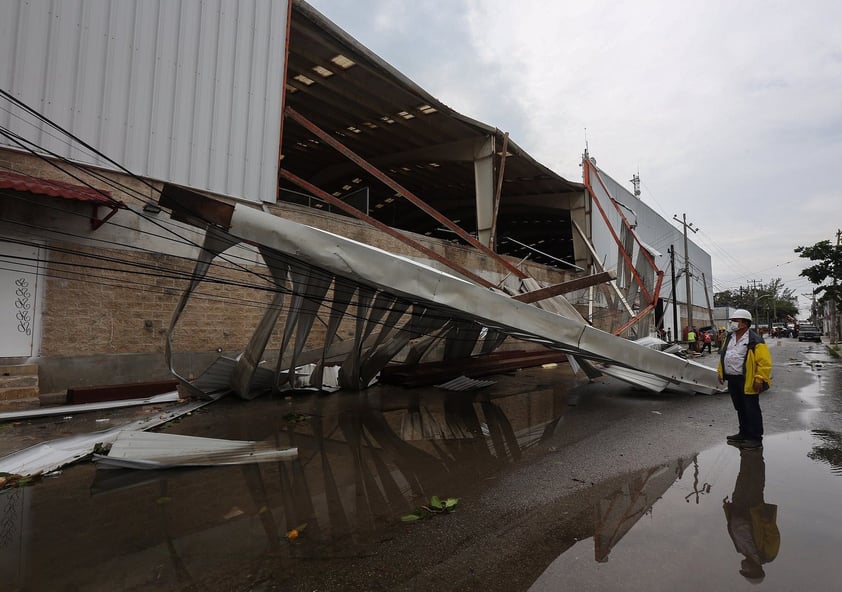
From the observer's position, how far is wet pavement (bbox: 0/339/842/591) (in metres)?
2.51

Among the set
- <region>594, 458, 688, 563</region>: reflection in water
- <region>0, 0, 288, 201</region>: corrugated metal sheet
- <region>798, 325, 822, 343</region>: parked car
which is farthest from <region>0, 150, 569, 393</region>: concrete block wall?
<region>798, 325, 822, 343</region>: parked car

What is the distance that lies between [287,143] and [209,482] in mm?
15717

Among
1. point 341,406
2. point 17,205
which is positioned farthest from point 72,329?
point 341,406

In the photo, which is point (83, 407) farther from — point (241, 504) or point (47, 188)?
point (241, 504)

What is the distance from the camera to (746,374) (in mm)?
5113

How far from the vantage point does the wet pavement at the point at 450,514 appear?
98.7 inches

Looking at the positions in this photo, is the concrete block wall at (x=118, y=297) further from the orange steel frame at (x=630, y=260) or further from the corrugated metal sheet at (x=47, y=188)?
the orange steel frame at (x=630, y=260)

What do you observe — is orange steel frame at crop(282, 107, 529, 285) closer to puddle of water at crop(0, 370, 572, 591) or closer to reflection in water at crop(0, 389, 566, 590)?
puddle of water at crop(0, 370, 572, 591)

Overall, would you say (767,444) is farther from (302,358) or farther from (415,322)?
(302,358)

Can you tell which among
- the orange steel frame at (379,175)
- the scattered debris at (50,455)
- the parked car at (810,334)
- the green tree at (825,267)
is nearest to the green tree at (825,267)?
the green tree at (825,267)

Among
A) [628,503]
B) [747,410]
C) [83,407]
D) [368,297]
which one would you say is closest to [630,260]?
[747,410]

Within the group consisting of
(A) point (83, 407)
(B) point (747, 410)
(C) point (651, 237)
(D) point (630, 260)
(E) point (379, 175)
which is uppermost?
(C) point (651, 237)

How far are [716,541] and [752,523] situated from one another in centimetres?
50

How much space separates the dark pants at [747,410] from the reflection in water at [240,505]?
2.19m
